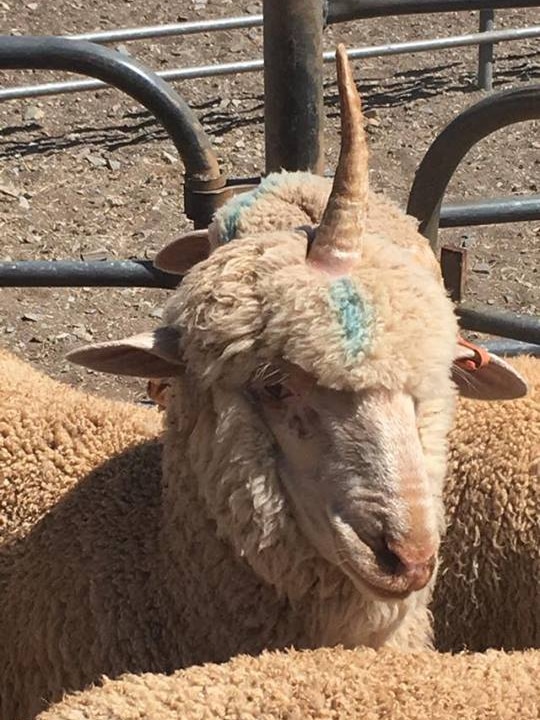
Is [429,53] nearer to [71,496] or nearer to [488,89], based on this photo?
[488,89]

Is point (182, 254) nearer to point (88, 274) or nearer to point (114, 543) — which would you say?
point (88, 274)

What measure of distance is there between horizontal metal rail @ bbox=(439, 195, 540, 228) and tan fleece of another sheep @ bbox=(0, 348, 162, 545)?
1116 millimetres

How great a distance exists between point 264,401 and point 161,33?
17.4ft

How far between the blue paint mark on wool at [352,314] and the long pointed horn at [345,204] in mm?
82

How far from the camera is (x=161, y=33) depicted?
738 cm

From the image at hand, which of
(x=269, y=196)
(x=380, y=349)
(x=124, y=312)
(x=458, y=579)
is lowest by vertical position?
(x=124, y=312)

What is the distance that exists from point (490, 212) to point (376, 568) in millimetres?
1624

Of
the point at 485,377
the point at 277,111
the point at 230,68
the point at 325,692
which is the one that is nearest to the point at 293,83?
the point at 277,111

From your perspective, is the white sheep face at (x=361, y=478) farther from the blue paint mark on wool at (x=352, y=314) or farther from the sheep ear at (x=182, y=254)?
the sheep ear at (x=182, y=254)

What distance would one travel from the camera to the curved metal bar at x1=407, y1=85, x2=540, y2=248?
10.7 ft

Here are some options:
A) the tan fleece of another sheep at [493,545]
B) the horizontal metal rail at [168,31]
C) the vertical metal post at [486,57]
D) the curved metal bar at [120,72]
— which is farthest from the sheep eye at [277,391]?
the vertical metal post at [486,57]

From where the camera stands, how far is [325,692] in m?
2.11

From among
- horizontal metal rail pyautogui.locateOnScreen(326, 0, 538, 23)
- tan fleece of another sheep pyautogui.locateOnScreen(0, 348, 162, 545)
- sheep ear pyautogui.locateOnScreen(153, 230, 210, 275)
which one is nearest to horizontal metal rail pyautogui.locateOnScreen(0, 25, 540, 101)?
horizontal metal rail pyautogui.locateOnScreen(326, 0, 538, 23)

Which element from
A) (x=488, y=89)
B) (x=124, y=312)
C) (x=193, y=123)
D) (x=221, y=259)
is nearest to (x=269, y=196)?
(x=221, y=259)
